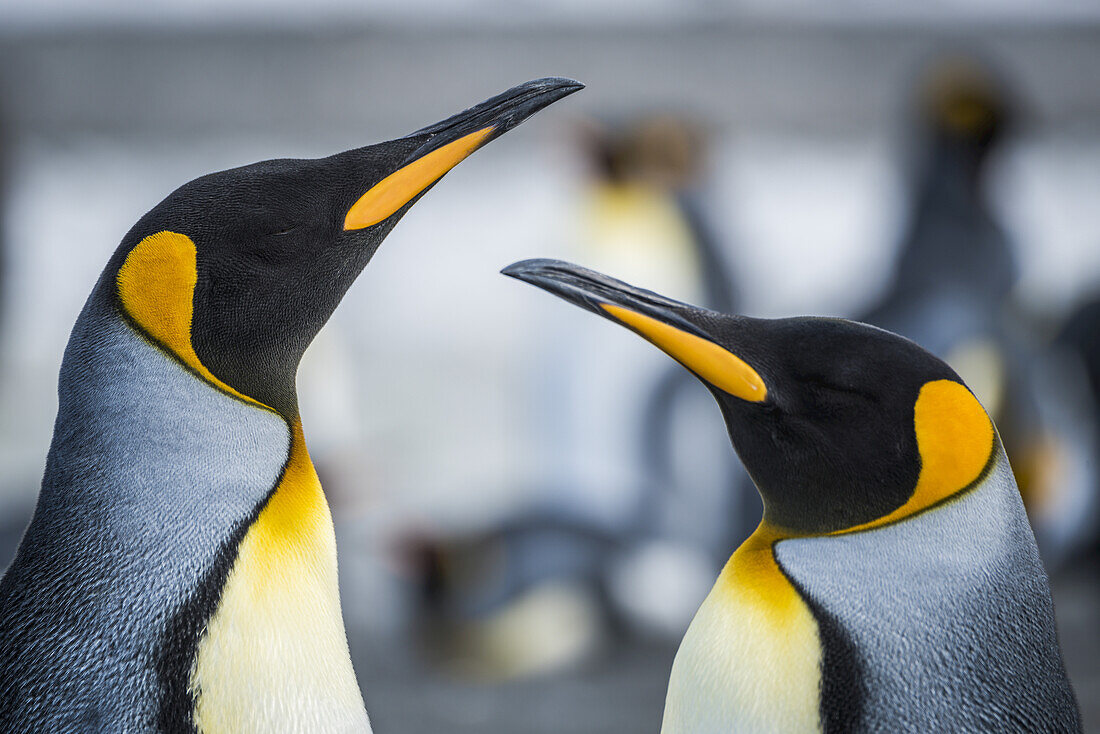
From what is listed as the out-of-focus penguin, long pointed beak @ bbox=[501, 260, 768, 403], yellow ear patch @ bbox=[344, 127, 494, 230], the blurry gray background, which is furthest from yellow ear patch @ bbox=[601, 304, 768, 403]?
the blurry gray background

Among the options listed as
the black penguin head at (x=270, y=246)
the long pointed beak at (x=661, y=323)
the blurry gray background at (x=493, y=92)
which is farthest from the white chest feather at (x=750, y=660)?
the blurry gray background at (x=493, y=92)

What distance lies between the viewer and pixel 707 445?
2.32 metres

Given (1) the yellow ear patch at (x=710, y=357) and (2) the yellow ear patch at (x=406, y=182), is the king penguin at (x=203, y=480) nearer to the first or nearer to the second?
(2) the yellow ear patch at (x=406, y=182)

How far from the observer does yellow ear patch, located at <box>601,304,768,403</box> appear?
64 cm

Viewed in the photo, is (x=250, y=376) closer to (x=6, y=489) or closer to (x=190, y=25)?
(x=6, y=489)

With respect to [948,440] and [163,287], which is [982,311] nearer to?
[948,440]

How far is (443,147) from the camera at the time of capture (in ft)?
2.21

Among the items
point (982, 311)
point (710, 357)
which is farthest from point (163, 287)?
A: point (982, 311)

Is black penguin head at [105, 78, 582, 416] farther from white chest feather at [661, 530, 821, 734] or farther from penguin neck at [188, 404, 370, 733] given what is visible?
white chest feather at [661, 530, 821, 734]

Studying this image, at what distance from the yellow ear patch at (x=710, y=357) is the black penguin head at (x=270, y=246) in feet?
0.48

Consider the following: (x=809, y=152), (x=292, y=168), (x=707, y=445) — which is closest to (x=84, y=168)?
(x=809, y=152)

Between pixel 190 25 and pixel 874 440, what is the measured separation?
5.82 meters

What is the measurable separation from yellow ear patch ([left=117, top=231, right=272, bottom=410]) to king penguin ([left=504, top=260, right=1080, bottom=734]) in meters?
0.18

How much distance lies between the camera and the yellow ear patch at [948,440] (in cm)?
61
